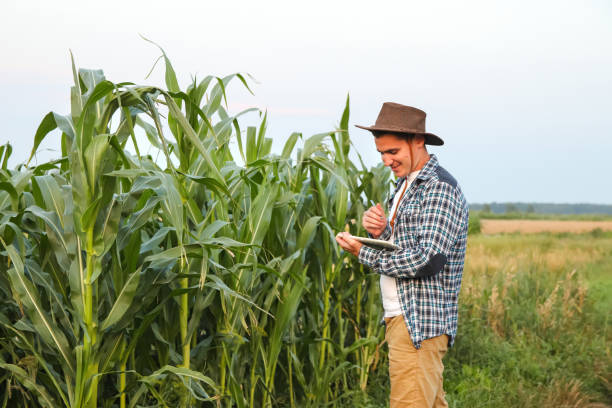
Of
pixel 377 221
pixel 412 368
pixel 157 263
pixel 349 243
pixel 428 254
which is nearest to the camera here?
pixel 157 263

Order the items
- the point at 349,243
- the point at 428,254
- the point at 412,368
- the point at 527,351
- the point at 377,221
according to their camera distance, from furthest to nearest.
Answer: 1. the point at 527,351
2. the point at 377,221
3. the point at 349,243
4. the point at 412,368
5. the point at 428,254

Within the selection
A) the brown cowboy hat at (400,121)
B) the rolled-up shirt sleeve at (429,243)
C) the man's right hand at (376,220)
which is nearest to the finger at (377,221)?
the man's right hand at (376,220)

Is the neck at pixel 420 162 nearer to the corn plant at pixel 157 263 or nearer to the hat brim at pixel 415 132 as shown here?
the hat brim at pixel 415 132

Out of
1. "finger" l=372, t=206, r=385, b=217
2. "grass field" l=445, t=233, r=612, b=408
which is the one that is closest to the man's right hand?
"finger" l=372, t=206, r=385, b=217

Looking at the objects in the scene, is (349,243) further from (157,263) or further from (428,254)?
(157,263)

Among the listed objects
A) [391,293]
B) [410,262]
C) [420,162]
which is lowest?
[391,293]

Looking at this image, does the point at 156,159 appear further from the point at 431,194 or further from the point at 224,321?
the point at 431,194

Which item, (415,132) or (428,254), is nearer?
(428,254)

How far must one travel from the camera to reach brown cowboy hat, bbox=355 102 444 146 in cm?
304

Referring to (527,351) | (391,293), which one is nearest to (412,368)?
(391,293)

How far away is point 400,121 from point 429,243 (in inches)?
23.9

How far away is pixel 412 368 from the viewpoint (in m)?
2.99

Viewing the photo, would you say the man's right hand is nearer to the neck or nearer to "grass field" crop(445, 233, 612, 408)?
the neck

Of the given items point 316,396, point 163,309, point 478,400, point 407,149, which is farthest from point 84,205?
point 478,400
